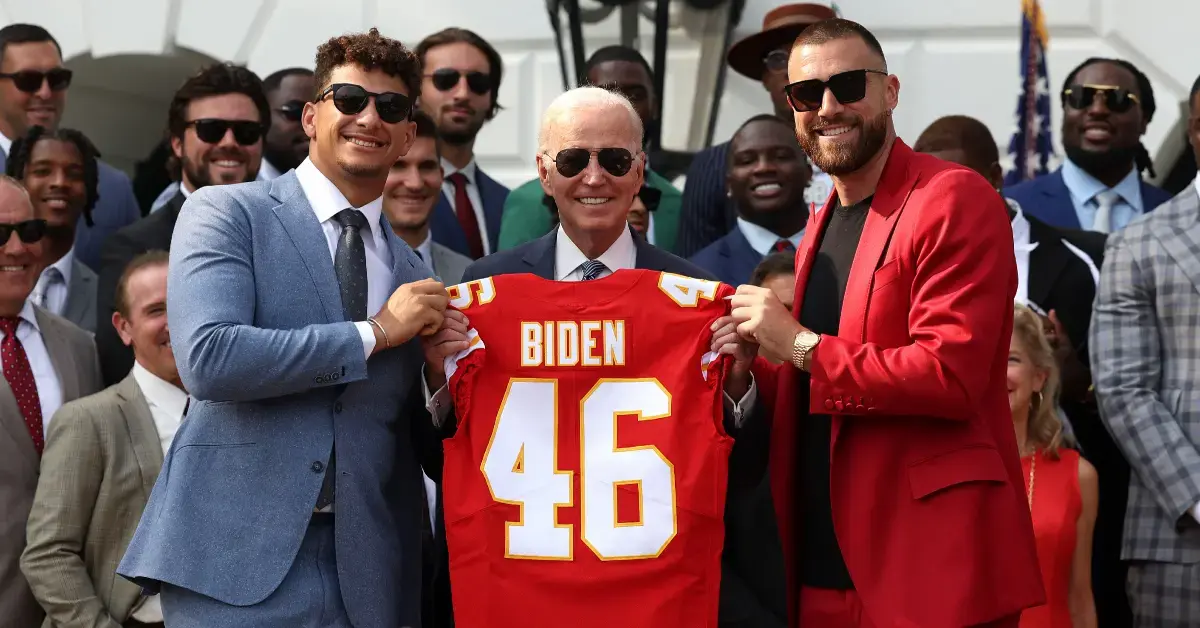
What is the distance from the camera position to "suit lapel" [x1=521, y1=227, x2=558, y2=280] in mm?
4395

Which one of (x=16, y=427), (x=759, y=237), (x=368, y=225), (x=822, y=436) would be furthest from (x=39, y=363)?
(x=822, y=436)

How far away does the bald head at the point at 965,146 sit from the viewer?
623 centimetres

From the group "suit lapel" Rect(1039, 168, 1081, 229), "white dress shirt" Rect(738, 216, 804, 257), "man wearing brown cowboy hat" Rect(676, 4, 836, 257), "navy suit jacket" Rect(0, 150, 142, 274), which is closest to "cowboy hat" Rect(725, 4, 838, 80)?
"man wearing brown cowboy hat" Rect(676, 4, 836, 257)

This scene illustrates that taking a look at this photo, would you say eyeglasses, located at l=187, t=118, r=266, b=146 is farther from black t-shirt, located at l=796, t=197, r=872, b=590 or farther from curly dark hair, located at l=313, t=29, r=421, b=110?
black t-shirt, located at l=796, t=197, r=872, b=590

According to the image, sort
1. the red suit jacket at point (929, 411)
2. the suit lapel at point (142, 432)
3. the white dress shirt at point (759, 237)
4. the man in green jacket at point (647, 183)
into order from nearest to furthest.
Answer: the red suit jacket at point (929, 411) < the suit lapel at point (142, 432) < the white dress shirt at point (759, 237) < the man in green jacket at point (647, 183)

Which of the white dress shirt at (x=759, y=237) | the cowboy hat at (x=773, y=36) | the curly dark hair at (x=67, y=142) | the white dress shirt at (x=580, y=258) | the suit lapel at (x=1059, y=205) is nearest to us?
the white dress shirt at (x=580, y=258)

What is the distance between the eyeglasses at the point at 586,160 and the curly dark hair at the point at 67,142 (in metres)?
3.31

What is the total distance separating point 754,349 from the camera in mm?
4074

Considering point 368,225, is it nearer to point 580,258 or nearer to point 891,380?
point 580,258

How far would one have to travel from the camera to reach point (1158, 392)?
549 centimetres

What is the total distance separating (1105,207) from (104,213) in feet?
14.9

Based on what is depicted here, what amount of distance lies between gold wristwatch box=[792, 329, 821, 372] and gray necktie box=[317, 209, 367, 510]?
3.77 ft

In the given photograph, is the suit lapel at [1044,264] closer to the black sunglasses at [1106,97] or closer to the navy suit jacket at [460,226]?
the black sunglasses at [1106,97]

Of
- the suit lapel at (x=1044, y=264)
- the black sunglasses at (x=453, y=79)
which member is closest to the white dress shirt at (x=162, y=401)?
the black sunglasses at (x=453, y=79)
